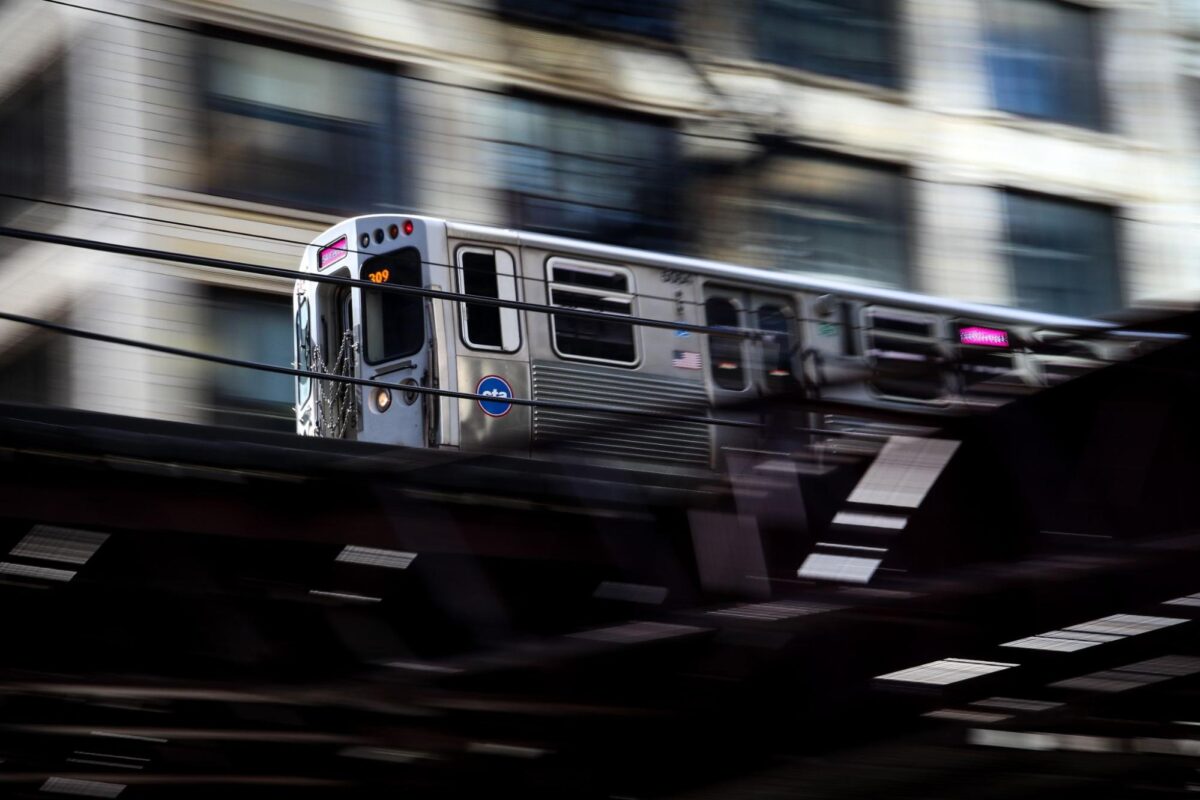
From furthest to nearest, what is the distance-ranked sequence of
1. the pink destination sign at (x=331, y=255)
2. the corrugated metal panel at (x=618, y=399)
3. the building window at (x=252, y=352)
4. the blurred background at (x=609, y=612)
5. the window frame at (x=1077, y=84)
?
the window frame at (x=1077, y=84) < the building window at (x=252, y=352) < the pink destination sign at (x=331, y=255) < the corrugated metal panel at (x=618, y=399) < the blurred background at (x=609, y=612)

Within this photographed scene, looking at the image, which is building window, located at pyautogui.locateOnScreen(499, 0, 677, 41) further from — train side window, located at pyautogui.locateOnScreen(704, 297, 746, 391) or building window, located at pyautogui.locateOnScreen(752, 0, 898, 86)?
train side window, located at pyautogui.locateOnScreen(704, 297, 746, 391)

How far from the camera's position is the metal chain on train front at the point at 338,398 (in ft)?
39.6

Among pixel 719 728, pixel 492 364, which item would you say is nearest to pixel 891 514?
pixel 719 728

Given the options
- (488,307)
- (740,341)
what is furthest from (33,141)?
(740,341)

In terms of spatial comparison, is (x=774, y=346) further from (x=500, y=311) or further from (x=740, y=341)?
(x=500, y=311)

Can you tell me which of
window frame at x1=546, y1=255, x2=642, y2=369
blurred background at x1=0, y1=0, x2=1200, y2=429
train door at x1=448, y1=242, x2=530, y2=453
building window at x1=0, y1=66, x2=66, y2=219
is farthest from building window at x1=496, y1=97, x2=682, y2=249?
building window at x1=0, y1=66, x2=66, y2=219

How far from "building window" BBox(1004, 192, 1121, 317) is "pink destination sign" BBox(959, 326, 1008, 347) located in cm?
259

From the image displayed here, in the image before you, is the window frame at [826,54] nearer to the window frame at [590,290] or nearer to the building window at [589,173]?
the building window at [589,173]

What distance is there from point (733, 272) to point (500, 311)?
2.04m

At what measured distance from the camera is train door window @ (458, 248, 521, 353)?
1189cm

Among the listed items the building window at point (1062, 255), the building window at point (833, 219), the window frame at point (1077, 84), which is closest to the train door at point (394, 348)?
the building window at point (833, 219)

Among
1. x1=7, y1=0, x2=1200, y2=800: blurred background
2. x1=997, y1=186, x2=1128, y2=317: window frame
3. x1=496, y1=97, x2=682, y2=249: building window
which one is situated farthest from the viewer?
x1=997, y1=186, x2=1128, y2=317: window frame

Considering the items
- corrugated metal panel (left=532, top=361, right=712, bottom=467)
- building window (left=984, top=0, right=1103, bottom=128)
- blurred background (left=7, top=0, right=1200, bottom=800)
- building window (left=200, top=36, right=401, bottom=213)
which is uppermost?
building window (left=984, top=0, right=1103, bottom=128)

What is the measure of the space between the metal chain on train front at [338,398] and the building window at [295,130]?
226 cm
